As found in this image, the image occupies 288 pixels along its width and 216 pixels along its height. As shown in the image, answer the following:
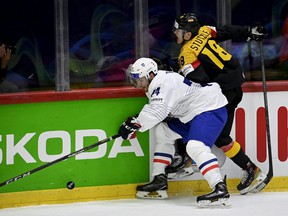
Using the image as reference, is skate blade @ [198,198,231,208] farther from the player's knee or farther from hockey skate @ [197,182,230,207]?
the player's knee

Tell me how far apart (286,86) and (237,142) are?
476mm

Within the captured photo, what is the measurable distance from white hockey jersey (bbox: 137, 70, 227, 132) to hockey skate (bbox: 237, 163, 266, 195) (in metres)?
0.51

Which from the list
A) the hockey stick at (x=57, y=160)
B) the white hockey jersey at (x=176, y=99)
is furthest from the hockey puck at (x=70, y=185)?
the white hockey jersey at (x=176, y=99)

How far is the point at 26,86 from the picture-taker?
614 cm

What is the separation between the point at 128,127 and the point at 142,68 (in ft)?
1.18

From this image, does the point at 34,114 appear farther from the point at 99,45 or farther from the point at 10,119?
the point at 99,45

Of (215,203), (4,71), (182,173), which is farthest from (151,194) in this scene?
(4,71)

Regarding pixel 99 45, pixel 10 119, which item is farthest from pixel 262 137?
pixel 10 119

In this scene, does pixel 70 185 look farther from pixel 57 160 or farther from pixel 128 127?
pixel 128 127

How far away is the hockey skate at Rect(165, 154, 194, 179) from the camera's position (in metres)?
6.40

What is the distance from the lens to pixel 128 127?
237 inches

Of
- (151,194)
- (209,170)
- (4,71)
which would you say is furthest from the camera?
(151,194)

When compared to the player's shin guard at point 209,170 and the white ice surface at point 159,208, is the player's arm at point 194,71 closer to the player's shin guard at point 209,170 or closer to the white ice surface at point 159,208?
the player's shin guard at point 209,170

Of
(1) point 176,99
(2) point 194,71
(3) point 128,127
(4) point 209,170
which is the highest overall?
(2) point 194,71
